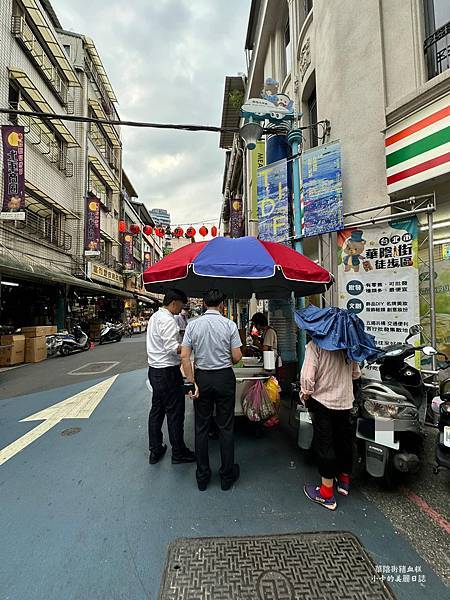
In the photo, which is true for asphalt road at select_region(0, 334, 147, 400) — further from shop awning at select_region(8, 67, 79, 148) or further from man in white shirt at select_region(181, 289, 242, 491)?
shop awning at select_region(8, 67, 79, 148)

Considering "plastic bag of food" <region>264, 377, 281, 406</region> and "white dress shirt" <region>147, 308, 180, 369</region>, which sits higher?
"white dress shirt" <region>147, 308, 180, 369</region>

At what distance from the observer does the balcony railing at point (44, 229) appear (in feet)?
44.4

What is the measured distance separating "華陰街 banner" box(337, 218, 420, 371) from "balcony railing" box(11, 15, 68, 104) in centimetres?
Result: 1696

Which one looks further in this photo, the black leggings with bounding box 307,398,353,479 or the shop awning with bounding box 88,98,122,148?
the shop awning with bounding box 88,98,122,148

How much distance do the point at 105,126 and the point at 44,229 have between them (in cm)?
1622

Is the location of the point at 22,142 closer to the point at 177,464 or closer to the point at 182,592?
the point at 177,464

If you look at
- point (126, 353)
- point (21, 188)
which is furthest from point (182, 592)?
point (21, 188)

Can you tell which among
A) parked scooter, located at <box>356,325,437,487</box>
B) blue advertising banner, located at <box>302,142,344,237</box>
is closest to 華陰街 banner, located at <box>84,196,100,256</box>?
blue advertising banner, located at <box>302,142,344,237</box>

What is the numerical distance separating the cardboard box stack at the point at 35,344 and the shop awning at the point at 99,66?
21102 millimetres

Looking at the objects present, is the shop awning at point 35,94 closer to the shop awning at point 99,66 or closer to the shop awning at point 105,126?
the shop awning at point 105,126

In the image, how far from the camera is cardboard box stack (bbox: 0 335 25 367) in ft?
34.2

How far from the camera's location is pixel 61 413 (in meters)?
5.44

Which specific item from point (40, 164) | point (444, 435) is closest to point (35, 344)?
point (40, 164)

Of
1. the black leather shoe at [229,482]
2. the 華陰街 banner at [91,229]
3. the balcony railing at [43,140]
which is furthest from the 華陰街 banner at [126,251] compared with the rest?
the black leather shoe at [229,482]
